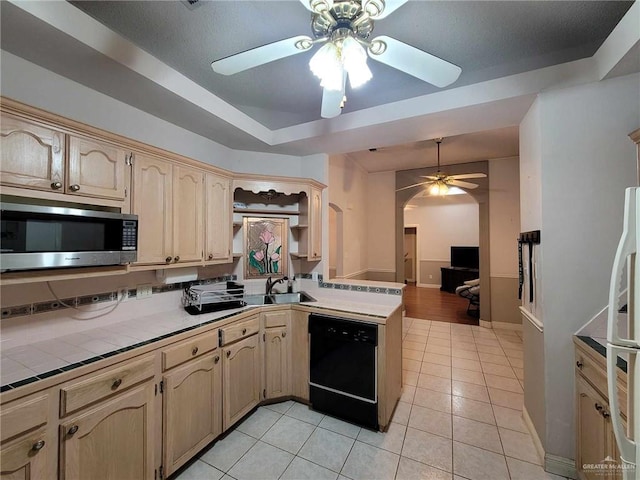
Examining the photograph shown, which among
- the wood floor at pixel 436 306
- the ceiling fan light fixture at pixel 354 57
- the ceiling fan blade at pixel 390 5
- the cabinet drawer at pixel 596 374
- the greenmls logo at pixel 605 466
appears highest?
the ceiling fan blade at pixel 390 5

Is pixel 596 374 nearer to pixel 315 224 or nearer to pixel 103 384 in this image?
pixel 315 224

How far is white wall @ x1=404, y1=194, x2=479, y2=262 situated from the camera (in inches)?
310

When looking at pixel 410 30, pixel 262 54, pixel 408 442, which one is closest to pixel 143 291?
pixel 262 54

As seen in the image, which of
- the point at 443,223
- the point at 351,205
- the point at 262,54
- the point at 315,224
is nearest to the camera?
the point at 262,54

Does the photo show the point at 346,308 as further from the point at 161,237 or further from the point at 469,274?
the point at 469,274

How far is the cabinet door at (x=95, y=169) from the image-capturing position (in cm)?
142

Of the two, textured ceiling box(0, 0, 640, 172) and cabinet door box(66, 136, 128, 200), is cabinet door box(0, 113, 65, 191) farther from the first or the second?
textured ceiling box(0, 0, 640, 172)

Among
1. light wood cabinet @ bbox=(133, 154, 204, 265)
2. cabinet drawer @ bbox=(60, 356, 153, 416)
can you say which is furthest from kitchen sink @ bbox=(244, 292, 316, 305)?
cabinet drawer @ bbox=(60, 356, 153, 416)

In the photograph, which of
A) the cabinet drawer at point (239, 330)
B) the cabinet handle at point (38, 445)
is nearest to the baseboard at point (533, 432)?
the cabinet drawer at point (239, 330)

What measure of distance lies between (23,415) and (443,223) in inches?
352

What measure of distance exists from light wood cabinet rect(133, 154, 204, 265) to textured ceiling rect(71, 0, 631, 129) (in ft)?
2.55

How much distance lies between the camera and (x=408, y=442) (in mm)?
1936

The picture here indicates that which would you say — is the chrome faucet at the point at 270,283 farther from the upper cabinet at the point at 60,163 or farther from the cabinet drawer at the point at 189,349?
the upper cabinet at the point at 60,163

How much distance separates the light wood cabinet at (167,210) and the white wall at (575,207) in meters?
2.54
